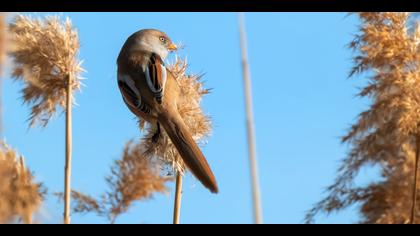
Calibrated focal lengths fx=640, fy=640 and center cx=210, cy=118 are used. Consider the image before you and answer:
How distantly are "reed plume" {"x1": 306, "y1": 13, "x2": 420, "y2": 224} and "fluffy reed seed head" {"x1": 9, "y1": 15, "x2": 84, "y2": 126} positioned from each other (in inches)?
67.2

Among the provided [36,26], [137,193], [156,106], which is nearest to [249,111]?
[156,106]

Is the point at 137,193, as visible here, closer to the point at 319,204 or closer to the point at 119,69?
the point at 119,69

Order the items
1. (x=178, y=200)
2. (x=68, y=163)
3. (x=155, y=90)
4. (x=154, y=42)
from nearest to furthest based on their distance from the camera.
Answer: (x=178, y=200), (x=68, y=163), (x=155, y=90), (x=154, y=42)

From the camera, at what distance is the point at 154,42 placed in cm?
362

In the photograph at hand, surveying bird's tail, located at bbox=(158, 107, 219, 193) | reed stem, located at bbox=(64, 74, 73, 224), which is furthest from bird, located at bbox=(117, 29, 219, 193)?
reed stem, located at bbox=(64, 74, 73, 224)

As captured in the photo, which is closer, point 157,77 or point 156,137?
point 156,137

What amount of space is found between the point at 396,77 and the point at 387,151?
1.71 m

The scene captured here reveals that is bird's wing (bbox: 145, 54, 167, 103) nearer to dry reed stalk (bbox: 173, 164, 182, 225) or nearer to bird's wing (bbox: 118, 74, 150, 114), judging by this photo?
bird's wing (bbox: 118, 74, 150, 114)

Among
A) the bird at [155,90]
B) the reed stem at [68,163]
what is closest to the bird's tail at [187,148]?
the bird at [155,90]

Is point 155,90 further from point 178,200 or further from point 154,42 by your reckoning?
point 178,200

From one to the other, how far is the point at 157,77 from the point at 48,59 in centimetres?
67

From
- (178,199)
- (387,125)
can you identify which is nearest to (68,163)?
(178,199)
